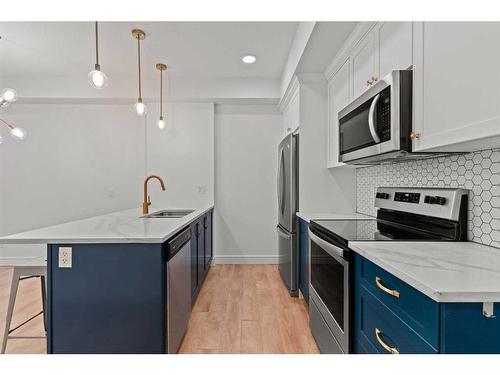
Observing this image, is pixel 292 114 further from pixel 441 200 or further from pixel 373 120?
pixel 441 200

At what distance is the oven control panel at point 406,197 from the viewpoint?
178cm

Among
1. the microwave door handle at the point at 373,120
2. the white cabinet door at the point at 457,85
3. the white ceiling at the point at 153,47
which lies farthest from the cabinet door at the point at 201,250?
the white cabinet door at the point at 457,85

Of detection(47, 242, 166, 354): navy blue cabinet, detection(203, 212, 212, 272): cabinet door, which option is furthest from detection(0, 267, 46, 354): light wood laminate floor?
detection(203, 212, 212, 272): cabinet door

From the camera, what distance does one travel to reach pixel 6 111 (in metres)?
4.29

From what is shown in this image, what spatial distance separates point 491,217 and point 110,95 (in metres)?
4.19

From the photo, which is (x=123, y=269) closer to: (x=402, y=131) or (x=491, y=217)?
(x=402, y=131)

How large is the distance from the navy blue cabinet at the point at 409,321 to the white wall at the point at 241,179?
304 centimetres

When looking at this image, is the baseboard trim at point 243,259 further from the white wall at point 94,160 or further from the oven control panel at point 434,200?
the oven control panel at point 434,200

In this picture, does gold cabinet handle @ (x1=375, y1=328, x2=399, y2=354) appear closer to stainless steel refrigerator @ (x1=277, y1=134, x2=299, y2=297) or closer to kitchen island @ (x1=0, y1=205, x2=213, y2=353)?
kitchen island @ (x1=0, y1=205, x2=213, y2=353)

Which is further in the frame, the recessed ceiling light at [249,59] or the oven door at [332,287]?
the recessed ceiling light at [249,59]

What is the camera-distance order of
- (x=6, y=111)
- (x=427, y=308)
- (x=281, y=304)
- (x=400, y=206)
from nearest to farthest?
(x=427, y=308), (x=400, y=206), (x=281, y=304), (x=6, y=111)

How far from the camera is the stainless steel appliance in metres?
1.48

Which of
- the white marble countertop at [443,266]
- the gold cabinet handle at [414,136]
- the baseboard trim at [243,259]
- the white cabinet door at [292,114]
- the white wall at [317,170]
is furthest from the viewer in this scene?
the baseboard trim at [243,259]

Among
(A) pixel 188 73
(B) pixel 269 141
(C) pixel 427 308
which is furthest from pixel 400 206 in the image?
(A) pixel 188 73
